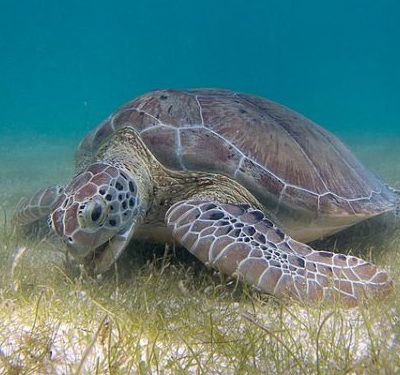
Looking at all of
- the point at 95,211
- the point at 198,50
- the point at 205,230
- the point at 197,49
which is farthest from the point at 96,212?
the point at 197,49

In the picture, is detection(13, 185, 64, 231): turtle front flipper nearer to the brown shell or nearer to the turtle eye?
the brown shell

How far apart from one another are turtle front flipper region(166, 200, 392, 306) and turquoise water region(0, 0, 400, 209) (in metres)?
68.4

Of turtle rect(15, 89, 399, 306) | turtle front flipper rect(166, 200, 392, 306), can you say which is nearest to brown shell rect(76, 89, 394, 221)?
turtle rect(15, 89, 399, 306)

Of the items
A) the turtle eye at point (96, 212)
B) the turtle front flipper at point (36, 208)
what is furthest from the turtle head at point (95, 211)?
the turtle front flipper at point (36, 208)

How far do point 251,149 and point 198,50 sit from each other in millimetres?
93636

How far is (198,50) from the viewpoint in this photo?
307ft

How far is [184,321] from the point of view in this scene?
2490mm

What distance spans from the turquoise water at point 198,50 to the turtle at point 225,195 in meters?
67.1

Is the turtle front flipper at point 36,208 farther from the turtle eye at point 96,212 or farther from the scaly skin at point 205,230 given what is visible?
the turtle eye at point 96,212

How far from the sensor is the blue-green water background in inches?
A: 3238

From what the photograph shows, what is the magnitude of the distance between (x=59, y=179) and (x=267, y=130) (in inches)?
292

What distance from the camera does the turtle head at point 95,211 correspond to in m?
3.17

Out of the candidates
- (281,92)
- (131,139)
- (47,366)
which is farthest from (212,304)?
(281,92)

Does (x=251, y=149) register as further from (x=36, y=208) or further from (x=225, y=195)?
(x=36, y=208)
